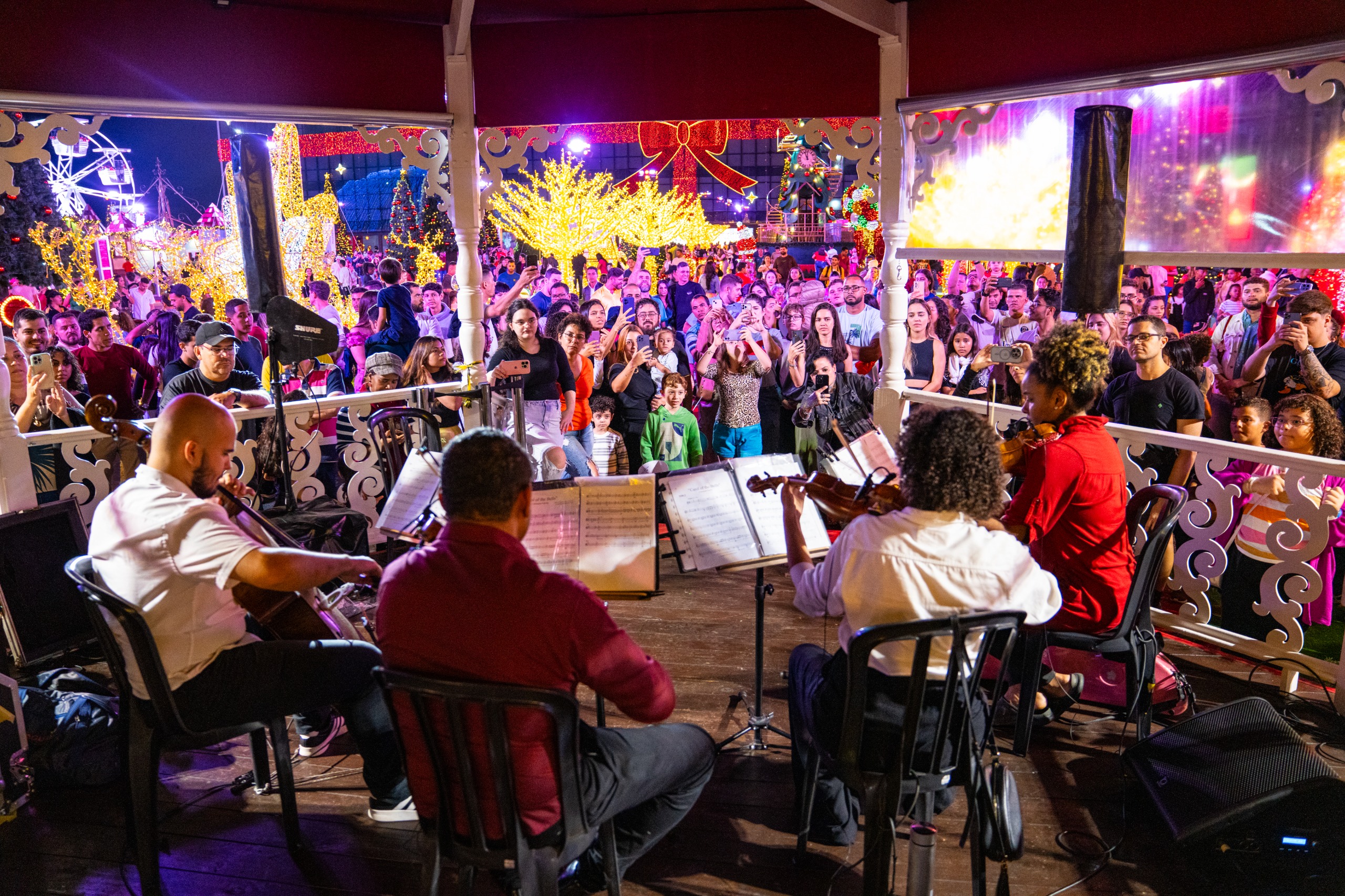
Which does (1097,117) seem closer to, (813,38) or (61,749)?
(813,38)

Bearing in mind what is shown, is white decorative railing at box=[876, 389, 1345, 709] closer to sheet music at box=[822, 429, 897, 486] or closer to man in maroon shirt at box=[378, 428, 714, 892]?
sheet music at box=[822, 429, 897, 486]

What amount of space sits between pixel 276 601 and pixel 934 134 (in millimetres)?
4014

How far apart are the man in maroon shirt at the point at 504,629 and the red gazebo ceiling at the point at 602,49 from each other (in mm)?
3453

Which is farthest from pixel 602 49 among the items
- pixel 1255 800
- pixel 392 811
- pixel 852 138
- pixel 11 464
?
pixel 1255 800

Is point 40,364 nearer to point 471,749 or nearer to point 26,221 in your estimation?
point 471,749

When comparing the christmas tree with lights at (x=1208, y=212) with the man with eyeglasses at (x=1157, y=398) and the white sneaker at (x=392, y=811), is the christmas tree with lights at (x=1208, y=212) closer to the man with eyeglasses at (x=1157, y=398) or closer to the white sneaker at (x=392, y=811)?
the man with eyeglasses at (x=1157, y=398)

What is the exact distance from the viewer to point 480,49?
5.33 m

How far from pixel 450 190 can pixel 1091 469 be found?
3.93 meters

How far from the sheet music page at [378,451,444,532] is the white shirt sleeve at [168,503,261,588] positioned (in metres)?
0.83

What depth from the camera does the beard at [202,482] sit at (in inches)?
97.2

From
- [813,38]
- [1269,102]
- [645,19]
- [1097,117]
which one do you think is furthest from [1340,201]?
[645,19]

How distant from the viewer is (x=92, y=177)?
637 inches

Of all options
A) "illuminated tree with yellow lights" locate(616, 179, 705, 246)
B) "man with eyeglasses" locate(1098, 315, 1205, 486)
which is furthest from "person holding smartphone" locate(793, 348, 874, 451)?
"illuminated tree with yellow lights" locate(616, 179, 705, 246)

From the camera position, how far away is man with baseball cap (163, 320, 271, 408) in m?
4.60
